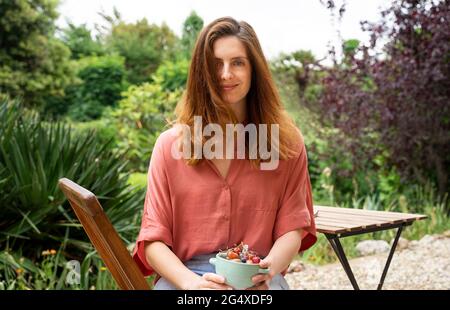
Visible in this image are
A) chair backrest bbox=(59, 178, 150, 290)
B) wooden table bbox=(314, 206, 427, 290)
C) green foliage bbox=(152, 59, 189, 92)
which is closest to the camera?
chair backrest bbox=(59, 178, 150, 290)

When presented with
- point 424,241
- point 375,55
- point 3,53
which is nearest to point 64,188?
point 424,241

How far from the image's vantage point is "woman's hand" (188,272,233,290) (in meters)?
1.62

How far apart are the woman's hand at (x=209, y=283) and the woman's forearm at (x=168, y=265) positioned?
2 centimetres

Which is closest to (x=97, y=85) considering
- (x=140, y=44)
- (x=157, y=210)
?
(x=140, y=44)

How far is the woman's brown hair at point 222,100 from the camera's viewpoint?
1781mm

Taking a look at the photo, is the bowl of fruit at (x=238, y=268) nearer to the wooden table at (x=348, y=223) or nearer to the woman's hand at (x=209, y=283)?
the woman's hand at (x=209, y=283)

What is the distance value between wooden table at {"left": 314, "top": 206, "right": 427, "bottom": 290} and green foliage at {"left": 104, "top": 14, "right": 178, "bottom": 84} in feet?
36.3

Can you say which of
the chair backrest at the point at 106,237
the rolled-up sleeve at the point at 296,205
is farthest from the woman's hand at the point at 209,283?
the rolled-up sleeve at the point at 296,205

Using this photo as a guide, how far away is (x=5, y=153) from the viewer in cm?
424

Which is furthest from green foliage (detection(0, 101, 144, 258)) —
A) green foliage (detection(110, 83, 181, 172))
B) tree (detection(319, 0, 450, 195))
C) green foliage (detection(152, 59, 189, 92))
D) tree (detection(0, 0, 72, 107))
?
tree (detection(0, 0, 72, 107))

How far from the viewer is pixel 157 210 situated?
1812mm

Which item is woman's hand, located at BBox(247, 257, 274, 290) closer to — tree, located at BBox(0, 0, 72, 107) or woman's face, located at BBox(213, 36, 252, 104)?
woman's face, located at BBox(213, 36, 252, 104)
